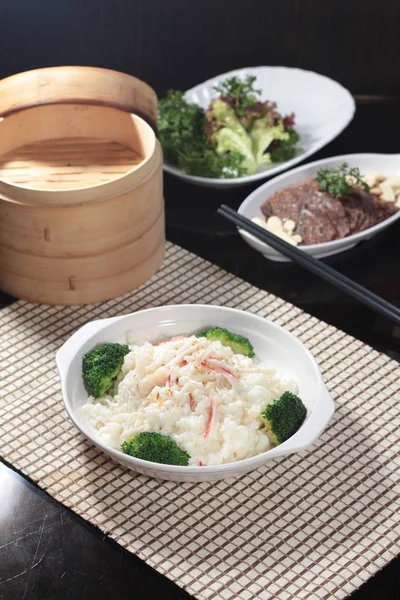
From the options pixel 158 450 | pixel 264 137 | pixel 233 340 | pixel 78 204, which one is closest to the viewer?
pixel 158 450

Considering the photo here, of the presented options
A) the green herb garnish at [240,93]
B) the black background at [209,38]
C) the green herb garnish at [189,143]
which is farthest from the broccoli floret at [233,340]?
the black background at [209,38]

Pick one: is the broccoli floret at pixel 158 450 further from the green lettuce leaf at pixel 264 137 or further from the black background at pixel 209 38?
the black background at pixel 209 38

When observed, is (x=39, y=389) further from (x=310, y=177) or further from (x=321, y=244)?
(x=310, y=177)

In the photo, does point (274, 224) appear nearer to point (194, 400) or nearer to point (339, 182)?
point (339, 182)

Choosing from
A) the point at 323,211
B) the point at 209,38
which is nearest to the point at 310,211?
the point at 323,211

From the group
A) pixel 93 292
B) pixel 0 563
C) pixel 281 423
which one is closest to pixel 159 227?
pixel 93 292

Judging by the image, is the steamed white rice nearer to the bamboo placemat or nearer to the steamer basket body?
the bamboo placemat
